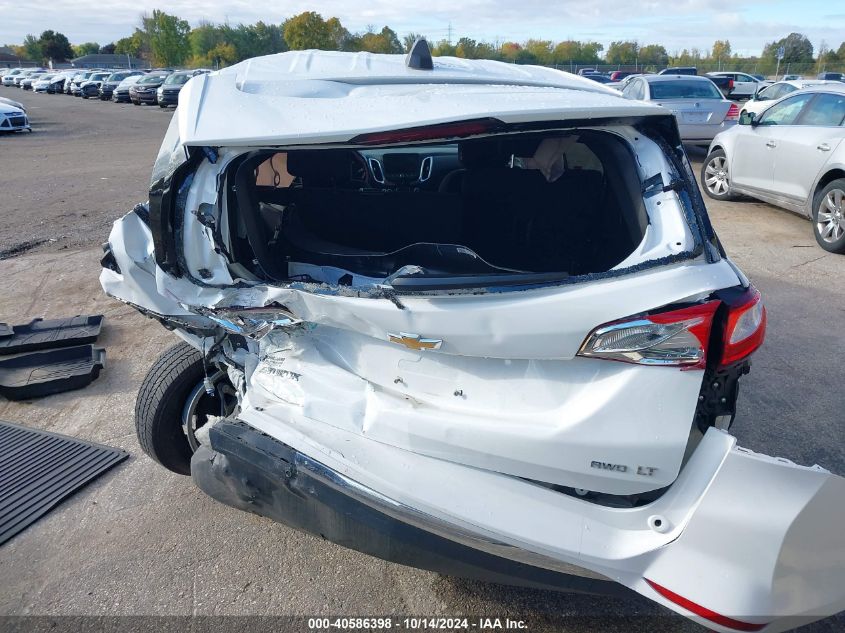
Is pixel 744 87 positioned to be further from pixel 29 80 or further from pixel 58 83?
pixel 29 80

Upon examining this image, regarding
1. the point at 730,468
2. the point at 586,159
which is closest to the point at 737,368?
the point at 730,468

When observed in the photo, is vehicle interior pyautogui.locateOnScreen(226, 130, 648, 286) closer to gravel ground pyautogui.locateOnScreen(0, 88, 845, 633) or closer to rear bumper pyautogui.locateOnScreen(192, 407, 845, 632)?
rear bumper pyautogui.locateOnScreen(192, 407, 845, 632)

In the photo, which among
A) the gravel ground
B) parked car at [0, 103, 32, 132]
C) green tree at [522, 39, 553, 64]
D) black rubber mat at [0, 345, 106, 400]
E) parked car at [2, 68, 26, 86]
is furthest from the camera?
green tree at [522, 39, 553, 64]

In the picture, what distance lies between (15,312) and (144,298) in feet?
11.0

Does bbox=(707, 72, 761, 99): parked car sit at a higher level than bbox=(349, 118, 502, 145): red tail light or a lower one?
lower

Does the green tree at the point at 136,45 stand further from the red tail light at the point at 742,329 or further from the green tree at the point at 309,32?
the red tail light at the point at 742,329

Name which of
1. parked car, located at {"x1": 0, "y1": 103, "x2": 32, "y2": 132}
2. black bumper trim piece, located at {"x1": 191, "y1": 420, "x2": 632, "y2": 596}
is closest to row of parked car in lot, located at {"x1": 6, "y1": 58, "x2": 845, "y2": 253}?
black bumper trim piece, located at {"x1": 191, "y1": 420, "x2": 632, "y2": 596}

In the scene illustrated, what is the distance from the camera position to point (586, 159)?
2830 mm

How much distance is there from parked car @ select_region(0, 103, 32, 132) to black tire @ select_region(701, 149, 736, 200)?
19.2 metres

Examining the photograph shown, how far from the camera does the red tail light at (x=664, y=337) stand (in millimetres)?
1666

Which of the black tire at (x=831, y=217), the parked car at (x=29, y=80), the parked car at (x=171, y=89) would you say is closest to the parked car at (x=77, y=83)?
the parked car at (x=29, y=80)

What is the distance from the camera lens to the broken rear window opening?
240cm

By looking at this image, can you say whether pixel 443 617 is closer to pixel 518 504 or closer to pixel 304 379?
pixel 518 504

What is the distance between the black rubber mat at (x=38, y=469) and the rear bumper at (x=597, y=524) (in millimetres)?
1472
